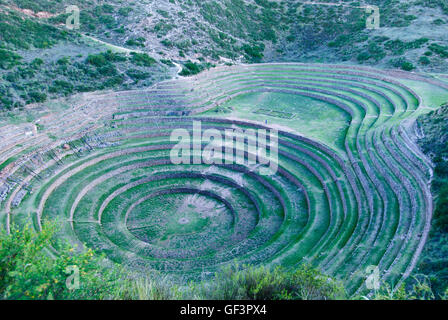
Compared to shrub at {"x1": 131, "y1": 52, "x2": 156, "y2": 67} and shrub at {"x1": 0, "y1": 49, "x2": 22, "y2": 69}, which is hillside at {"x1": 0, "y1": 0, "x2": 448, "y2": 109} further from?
shrub at {"x1": 131, "y1": 52, "x2": 156, "y2": 67}

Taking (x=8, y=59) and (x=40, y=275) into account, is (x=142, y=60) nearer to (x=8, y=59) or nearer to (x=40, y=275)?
(x=8, y=59)

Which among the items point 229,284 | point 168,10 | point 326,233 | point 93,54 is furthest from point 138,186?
point 168,10

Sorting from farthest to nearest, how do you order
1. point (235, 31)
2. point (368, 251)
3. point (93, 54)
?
point (235, 31), point (93, 54), point (368, 251)

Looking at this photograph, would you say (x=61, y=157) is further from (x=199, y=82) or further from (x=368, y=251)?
(x=368, y=251)

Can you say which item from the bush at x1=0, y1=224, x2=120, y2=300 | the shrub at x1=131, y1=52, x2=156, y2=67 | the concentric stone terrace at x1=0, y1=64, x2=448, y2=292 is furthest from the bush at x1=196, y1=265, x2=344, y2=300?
the shrub at x1=131, y1=52, x2=156, y2=67

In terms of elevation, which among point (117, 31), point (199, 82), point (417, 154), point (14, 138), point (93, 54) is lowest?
point (417, 154)

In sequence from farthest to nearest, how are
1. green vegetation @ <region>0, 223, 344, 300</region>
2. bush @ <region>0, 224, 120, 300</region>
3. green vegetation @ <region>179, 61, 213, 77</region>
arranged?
green vegetation @ <region>179, 61, 213, 77</region> → green vegetation @ <region>0, 223, 344, 300</region> → bush @ <region>0, 224, 120, 300</region>

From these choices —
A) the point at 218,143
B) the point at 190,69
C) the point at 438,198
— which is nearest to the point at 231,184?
the point at 218,143

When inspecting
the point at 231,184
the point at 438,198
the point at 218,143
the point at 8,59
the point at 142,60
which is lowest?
the point at 438,198

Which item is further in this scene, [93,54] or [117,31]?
[117,31]
